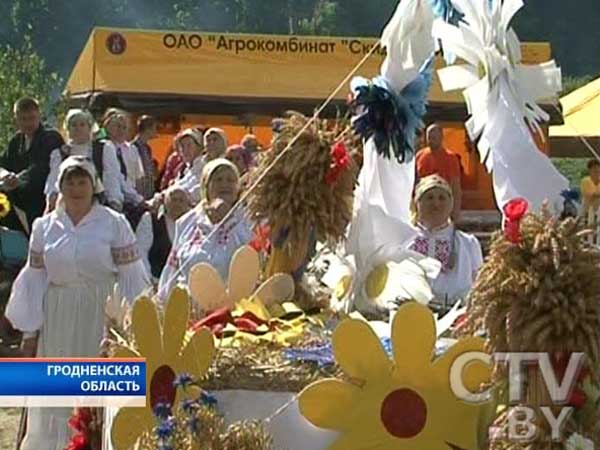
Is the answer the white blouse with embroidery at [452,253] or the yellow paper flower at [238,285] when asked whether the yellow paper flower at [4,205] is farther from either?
the yellow paper flower at [238,285]

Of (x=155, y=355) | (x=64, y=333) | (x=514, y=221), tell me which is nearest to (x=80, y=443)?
(x=155, y=355)

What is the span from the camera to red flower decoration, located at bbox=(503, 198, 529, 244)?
144 inches

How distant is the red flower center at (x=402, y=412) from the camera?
153 inches

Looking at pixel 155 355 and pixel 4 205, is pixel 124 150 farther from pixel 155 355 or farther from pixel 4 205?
pixel 155 355

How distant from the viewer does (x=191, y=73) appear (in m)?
14.7

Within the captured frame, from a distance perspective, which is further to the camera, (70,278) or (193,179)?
(193,179)

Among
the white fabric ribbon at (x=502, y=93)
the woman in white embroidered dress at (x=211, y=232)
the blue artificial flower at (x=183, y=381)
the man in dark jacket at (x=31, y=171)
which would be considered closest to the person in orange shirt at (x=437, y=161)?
the man in dark jacket at (x=31, y=171)

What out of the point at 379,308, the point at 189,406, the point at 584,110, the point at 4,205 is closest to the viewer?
the point at 189,406

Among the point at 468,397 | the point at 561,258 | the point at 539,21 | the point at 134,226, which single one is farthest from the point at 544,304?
the point at 539,21

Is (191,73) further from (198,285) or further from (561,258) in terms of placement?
(561,258)

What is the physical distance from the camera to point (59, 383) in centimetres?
578

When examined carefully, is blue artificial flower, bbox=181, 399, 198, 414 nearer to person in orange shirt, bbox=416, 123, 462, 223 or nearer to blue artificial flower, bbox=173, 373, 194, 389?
blue artificial flower, bbox=173, 373, 194, 389

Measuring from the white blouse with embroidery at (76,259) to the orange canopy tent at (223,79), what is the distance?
741 cm

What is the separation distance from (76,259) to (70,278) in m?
0.11
